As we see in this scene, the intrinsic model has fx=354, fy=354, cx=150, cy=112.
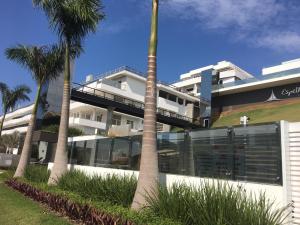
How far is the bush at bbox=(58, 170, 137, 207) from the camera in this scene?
11038 millimetres

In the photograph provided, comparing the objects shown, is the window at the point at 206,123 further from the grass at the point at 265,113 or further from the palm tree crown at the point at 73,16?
the palm tree crown at the point at 73,16

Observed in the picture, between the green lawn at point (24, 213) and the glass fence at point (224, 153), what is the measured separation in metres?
4.23

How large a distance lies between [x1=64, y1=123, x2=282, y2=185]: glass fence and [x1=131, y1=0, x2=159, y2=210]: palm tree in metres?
1.61

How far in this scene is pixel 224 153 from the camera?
404 inches

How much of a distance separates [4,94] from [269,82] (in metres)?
34.2

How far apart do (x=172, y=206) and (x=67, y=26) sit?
1426 centimetres

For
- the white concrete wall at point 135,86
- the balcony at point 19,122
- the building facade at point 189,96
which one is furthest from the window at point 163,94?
the balcony at point 19,122

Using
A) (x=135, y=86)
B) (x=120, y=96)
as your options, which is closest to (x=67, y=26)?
(x=120, y=96)

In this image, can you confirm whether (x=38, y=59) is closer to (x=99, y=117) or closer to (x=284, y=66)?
(x=99, y=117)

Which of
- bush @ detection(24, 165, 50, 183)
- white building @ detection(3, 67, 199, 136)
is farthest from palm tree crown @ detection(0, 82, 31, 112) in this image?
bush @ detection(24, 165, 50, 183)

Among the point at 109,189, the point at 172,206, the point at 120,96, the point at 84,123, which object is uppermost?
the point at 120,96

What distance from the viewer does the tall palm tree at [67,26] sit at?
17.4 meters

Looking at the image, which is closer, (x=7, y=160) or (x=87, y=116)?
(x=7, y=160)

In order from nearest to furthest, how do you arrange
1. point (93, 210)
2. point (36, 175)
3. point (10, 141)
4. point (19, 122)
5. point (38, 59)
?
1. point (93, 210)
2. point (36, 175)
3. point (38, 59)
4. point (10, 141)
5. point (19, 122)
